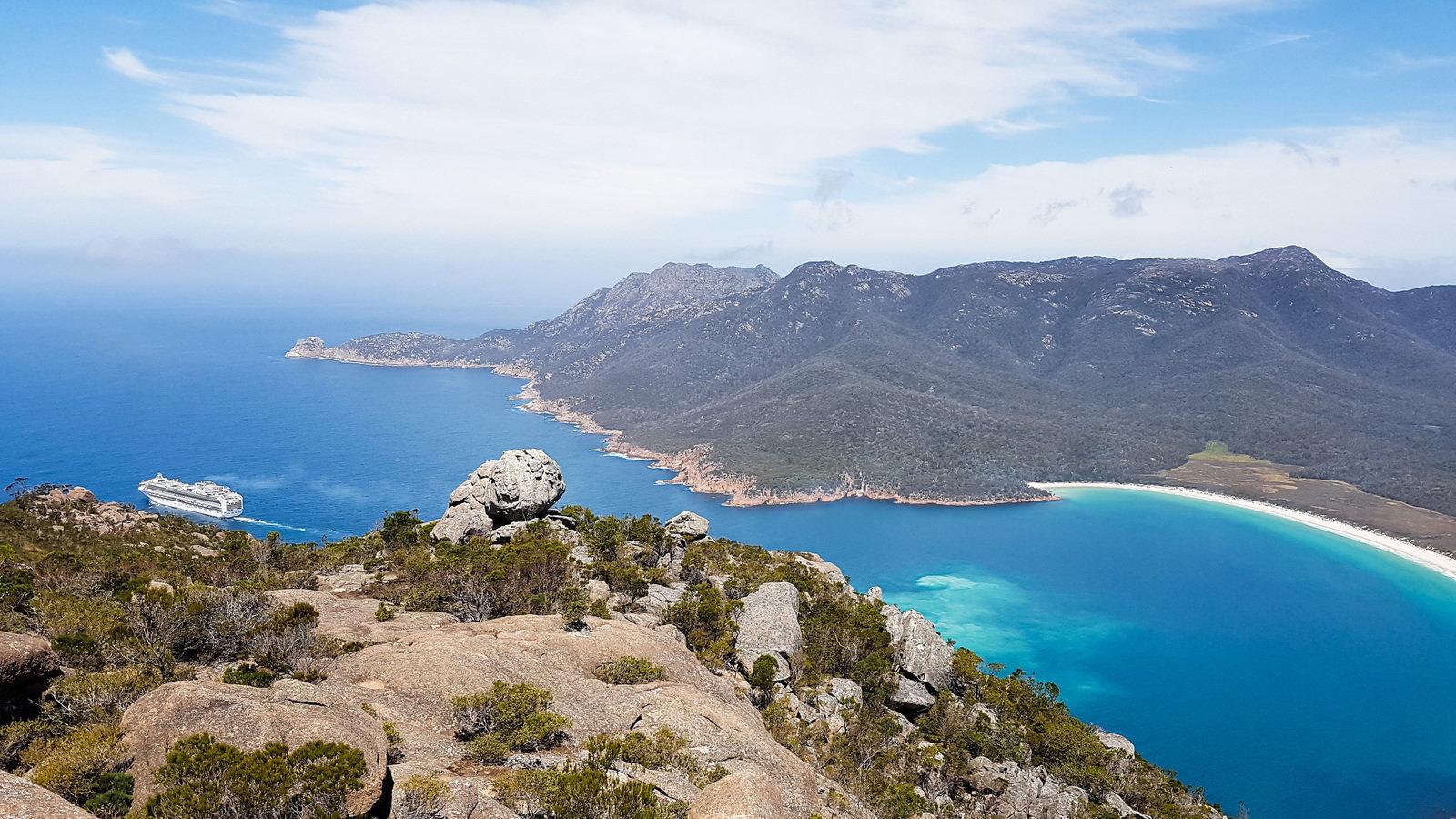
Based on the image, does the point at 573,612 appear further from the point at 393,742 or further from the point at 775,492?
the point at 775,492

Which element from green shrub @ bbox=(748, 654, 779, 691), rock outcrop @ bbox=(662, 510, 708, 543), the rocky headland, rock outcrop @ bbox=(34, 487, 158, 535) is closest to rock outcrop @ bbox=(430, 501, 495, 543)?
the rocky headland

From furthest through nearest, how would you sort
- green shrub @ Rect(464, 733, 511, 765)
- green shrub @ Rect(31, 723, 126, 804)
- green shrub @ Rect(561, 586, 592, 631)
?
green shrub @ Rect(561, 586, 592, 631) < green shrub @ Rect(464, 733, 511, 765) < green shrub @ Rect(31, 723, 126, 804)

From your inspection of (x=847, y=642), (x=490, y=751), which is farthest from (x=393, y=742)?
(x=847, y=642)

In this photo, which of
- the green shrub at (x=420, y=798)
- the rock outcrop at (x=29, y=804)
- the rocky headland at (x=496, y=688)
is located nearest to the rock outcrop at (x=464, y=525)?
the rocky headland at (x=496, y=688)

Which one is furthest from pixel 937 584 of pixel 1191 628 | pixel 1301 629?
pixel 1301 629

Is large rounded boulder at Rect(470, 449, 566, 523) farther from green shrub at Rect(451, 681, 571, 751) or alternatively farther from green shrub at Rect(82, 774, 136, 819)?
green shrub at Rect(82, 774, 136, 819)

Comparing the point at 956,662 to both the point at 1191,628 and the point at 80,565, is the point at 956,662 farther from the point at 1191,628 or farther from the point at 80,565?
the point at 1191,628
